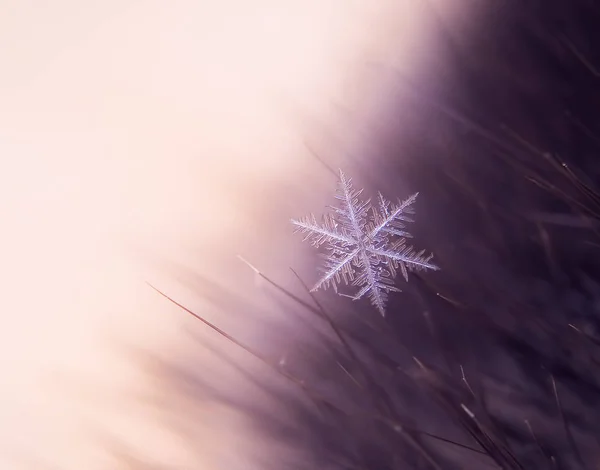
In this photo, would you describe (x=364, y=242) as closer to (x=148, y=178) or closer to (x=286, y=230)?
(x=286, y=230)

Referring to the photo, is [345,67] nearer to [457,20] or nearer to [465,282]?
[457,20]

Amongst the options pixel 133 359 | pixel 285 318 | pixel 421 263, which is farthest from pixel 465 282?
pixel 133 359

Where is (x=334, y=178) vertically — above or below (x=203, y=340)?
above

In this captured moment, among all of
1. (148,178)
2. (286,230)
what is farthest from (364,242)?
(148,178)

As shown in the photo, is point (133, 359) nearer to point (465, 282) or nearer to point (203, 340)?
point (203, 340)

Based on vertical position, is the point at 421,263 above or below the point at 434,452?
above

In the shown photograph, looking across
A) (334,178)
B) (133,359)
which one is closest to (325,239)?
(334,178)

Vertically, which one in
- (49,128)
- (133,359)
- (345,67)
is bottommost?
(133,359)
